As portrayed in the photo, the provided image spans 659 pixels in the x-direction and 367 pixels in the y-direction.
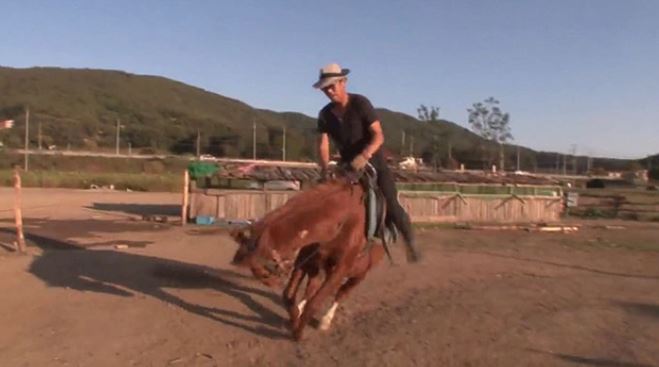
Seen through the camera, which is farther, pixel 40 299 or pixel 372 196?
pixel 40 299

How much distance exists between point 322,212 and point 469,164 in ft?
216

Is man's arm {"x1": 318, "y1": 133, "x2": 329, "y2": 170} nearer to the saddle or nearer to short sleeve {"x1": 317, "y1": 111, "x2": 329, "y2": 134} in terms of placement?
short sleeve {"x1": 317, "y1": 111, "x2": 329, "y2": 134}

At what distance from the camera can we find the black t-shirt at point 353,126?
7379 millimetres

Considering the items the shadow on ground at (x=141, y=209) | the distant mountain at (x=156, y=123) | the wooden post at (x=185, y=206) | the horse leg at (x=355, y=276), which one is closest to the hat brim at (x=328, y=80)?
the horse leg at (x=355, y=276)

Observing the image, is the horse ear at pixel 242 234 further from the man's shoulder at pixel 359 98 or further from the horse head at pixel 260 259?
the man's shoulder at pixel 359 98

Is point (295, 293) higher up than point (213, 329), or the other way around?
point (295, 293)

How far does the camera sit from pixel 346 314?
7.77 m

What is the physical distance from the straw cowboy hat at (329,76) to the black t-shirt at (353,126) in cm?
37

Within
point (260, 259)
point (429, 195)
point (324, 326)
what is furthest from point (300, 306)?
point (429, 195)

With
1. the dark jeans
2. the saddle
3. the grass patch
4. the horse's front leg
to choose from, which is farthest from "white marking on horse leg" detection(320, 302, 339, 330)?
the grass patch

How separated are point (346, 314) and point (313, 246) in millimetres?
1353

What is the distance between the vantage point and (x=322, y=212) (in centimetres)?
644

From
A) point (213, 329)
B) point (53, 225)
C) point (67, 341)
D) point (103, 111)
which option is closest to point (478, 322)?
point (213, 329)

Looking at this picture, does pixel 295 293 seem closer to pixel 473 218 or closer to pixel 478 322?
pixel 478 322
